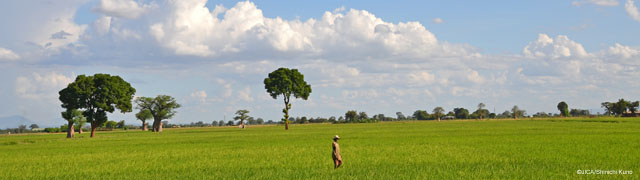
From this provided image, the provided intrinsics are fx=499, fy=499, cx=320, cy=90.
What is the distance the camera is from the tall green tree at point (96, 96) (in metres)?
80.2

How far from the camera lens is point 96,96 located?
82000mm

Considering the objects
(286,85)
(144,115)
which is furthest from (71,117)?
(144,115)

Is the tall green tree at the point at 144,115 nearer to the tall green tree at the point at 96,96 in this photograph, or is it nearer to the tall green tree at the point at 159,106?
the tall green tree at the point at 159,106

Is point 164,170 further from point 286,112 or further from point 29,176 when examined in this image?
point 286,112

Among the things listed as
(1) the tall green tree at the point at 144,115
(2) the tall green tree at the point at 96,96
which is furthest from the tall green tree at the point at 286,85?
(1) the tall green tree at the point at 144,115

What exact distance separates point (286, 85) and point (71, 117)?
145ft

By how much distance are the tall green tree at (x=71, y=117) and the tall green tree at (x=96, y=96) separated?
14.3 feet

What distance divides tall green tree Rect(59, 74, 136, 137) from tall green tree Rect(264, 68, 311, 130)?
114ft

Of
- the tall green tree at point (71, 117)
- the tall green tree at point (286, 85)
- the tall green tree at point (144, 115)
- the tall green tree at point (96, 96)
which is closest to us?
the tall green tree at point (96, 96)

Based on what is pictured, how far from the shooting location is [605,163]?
25.8 metres

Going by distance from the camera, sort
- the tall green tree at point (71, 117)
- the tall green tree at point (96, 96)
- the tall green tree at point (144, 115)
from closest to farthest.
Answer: the tall green tree at point (96, 96)
the tall green tree at point (71, 117)
the tall green tree at point (144, 115)

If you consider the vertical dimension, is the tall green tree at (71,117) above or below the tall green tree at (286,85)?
below

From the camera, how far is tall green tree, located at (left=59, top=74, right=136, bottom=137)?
8025cm

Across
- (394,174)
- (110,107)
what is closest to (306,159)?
(394,174)
